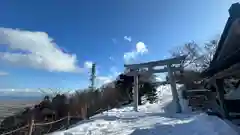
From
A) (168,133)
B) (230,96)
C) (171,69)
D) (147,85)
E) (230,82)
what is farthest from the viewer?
(147,85)

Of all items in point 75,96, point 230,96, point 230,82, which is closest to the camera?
point 230,96

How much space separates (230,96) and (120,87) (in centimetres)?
1241

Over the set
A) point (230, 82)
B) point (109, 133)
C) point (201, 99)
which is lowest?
point (109, 133)

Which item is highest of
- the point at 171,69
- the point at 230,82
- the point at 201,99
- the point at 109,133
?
the point at 171,69

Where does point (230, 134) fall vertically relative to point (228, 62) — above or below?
below

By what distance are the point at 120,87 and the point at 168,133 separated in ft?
52.2

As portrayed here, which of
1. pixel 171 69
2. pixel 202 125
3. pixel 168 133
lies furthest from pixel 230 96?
pixel 168 133

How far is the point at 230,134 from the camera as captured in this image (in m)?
5.53

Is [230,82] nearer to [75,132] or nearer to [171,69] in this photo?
[171,69]

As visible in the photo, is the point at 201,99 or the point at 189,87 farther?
the point at 189,87

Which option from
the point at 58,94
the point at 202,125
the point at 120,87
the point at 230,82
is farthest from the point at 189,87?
the point at 58,94

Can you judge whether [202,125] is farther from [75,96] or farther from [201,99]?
[75,96]

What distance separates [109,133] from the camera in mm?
8117

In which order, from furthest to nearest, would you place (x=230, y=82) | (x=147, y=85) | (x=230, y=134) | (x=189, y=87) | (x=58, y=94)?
(x=58, y=94), (x=147, y=85), (x=189, y=87), (x=230, y=82), (x=230, y=134)
